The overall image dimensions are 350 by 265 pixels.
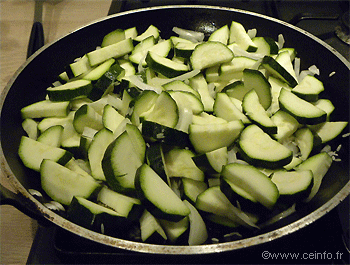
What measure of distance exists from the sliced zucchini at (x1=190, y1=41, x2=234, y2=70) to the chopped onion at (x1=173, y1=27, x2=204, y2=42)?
0.28 metres

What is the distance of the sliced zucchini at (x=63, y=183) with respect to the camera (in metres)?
0.93

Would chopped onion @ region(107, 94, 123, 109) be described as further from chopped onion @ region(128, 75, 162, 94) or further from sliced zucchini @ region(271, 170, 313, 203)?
sliced zucchini @ region(271, 170, 313, 203)

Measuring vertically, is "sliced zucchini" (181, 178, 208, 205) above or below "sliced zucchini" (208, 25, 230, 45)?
below

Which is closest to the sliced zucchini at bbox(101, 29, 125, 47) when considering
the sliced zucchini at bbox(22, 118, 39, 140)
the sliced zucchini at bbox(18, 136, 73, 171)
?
the sliced zucchini at bbox(22, 118, 39, 140)

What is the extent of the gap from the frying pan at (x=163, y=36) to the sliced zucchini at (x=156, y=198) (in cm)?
9

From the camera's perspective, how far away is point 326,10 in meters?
1.95

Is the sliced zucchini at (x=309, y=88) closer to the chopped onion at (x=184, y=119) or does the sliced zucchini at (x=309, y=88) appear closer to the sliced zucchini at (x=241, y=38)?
the sliced zucchini at (x=241, y=38)

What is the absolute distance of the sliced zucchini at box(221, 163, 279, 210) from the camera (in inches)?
33.5

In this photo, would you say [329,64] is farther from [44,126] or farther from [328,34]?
[44,126]

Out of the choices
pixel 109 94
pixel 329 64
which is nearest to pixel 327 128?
pixel 329 64

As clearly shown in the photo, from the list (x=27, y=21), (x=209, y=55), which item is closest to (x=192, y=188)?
(x=209, y=55)

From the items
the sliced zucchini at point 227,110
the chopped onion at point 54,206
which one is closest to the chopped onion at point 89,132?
the chopped onion at point 54,206

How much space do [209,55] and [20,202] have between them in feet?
3.00

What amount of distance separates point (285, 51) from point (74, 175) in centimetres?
108
